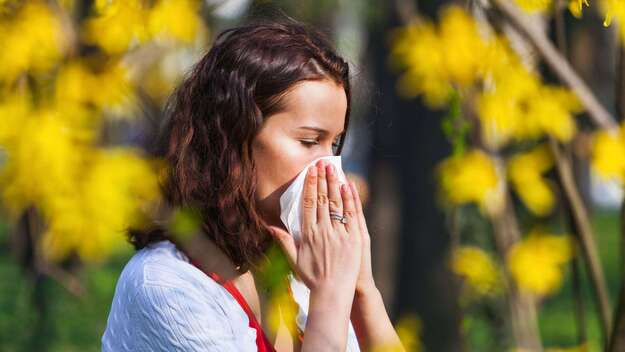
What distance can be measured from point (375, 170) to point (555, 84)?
15.2 ft

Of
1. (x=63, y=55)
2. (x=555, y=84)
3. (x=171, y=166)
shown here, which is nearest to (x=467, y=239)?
(x=555, y=84)

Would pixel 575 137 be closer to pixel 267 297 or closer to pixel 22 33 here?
pixel 22 33

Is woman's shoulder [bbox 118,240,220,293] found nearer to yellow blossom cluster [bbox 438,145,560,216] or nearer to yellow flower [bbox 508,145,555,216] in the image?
yellow blossom cluster [bbox 438,145,560,216]

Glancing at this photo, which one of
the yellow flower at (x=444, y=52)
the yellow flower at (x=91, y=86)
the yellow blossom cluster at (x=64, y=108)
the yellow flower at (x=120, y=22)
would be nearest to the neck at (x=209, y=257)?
the yellow flower at (x=120, y=22)

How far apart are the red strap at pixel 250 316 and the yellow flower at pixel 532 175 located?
8.57 feet

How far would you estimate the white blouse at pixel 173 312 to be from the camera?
2064mm

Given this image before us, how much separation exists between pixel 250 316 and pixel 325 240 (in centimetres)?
20

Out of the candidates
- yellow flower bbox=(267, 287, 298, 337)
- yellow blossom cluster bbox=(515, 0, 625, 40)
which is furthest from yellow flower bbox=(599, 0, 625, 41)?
yellow flower bbox=(267, 287, 298, 337)

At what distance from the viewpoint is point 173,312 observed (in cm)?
206

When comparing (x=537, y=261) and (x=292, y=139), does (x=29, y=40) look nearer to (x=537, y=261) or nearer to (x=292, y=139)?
(x=292, y=139)

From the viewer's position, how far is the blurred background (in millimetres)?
3312

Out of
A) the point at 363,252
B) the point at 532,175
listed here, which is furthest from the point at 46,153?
the point at 532,175

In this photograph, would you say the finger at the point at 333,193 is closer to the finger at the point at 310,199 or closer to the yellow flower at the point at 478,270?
the finger at the point at 310,199

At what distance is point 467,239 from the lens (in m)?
5.52
